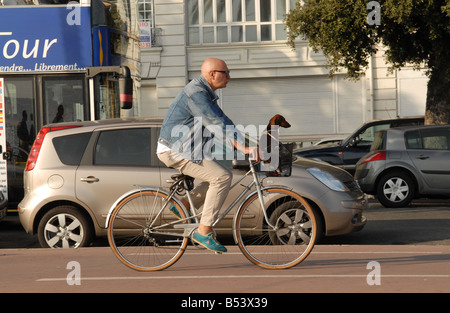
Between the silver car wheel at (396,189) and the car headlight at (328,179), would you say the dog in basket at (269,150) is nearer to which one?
the car headlight at (328,179)

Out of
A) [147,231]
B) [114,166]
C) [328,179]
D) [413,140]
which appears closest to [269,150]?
[147,231]

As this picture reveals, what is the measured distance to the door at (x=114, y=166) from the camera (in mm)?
8812

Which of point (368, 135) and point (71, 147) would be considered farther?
point (368, 135)

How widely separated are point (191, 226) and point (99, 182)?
8.71 ft

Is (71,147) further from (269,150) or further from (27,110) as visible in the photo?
(269,150)

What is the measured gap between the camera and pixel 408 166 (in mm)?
13812

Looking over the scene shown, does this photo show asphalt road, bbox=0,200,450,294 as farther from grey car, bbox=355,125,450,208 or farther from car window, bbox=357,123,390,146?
car window, bbox=357,123,390,146

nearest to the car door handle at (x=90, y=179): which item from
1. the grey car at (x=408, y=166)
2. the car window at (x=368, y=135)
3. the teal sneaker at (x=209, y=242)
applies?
the teal sneaker at (x=209, y=242)

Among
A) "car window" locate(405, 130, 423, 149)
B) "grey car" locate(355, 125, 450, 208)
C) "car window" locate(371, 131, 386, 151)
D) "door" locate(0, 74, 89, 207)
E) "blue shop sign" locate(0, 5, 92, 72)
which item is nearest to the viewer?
"blue shop sign" locate(0, 5, 92, 72)

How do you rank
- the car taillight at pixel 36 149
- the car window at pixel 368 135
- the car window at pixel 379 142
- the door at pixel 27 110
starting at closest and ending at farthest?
1. the car taillight at pixel 36 149
2. the door at pixel 27 110
3. the car window at pixel 379 142
4. the car window at pixel 368 135

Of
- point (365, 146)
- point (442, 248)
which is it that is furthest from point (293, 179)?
point (365, 146)

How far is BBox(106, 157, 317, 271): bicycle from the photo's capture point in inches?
253

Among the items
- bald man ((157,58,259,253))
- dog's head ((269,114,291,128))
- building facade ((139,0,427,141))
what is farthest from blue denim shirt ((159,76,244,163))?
building facade ((139,0,427,141))

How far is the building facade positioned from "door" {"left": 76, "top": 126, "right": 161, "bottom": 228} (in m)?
18.5
